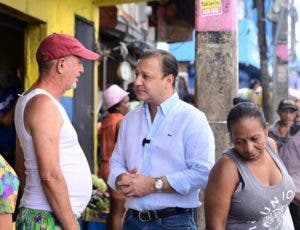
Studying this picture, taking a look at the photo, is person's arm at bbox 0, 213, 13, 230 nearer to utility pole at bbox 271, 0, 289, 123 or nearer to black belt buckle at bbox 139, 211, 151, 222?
black belt buckle at bbox 139, 211, 151, 222

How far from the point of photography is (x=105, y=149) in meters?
6.15

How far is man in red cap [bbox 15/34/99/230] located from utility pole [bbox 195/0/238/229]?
1255mm

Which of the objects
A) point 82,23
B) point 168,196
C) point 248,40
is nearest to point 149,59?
point 168,196

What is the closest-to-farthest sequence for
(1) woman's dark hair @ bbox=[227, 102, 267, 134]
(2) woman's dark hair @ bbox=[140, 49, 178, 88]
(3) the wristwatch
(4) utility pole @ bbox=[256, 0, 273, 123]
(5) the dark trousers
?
(1) woman's dark hair @ bbox=[227, 102, 267, 134] → (3) the wristwatch → (2) woman's dark hair @ bbox=[140, 49, 178, 88] → (5) the dark trousers → (4) utility pole @ bbox=[256, 0, 273, 123]

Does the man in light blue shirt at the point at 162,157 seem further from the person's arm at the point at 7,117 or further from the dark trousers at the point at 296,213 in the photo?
the dark trousers at the point at 296,213

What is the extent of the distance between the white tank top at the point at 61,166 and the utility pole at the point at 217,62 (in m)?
1.41

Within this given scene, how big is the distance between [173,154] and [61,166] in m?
0.67

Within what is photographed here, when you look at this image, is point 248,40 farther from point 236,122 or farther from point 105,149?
point 236,122

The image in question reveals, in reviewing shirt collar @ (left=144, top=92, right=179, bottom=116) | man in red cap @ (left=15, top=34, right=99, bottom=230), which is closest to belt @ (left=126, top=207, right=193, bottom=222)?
man in red cap @ (left=15, top=34, right=99, bottom=230)

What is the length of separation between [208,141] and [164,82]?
0.46m

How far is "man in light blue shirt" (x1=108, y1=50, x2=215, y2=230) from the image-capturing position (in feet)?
10.6

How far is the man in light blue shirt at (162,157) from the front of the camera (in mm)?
3227

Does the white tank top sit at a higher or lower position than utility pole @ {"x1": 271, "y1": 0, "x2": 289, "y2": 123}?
lower

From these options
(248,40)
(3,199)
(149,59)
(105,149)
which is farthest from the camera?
(248,40)
